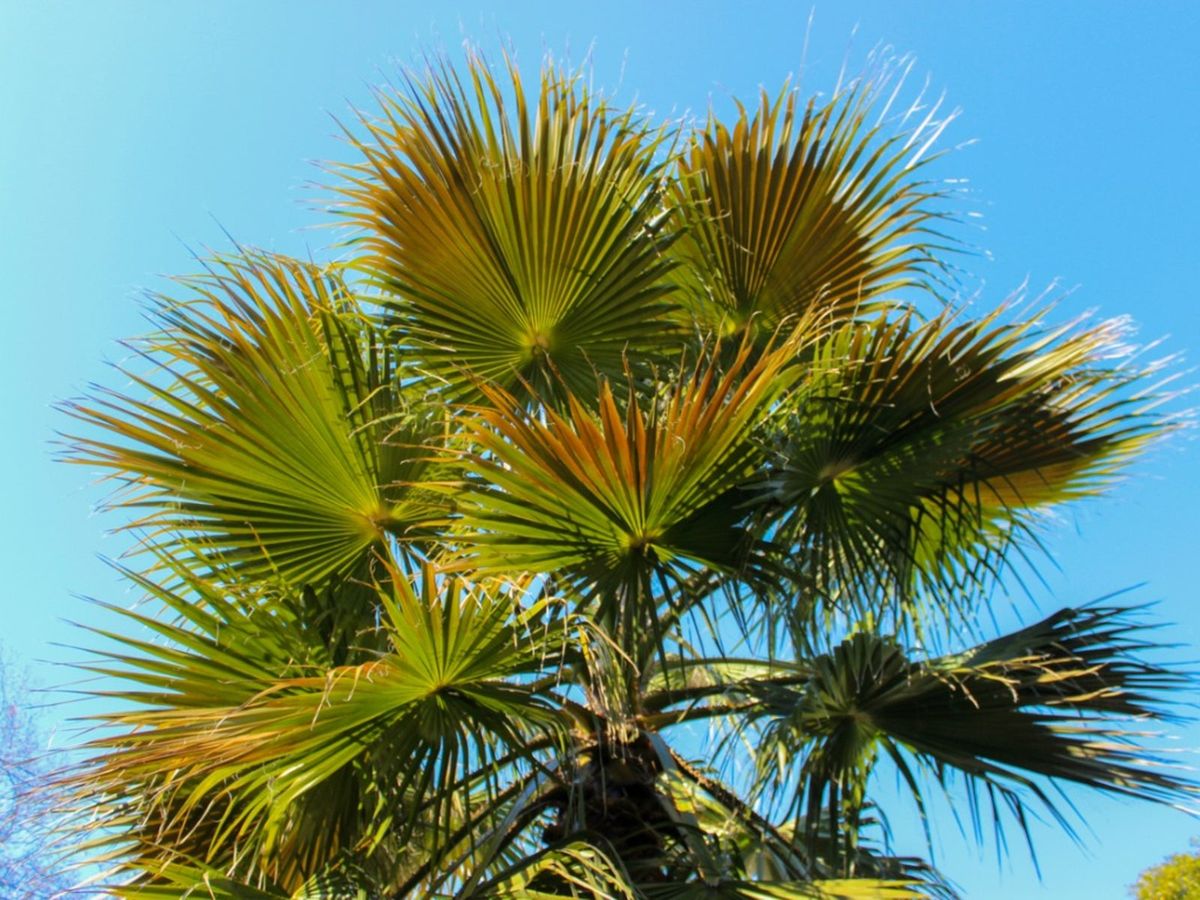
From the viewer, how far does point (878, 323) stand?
9.93ft

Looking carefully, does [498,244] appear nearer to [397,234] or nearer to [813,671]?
[397,234]

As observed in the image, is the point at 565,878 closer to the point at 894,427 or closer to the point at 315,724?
the point at 315,724

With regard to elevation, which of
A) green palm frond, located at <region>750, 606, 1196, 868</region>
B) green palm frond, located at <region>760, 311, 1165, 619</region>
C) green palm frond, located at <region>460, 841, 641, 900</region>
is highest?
green palm frond, located at <region>760, 311, 1165, 619</region>

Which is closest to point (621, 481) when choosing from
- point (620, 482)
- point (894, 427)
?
point (620, 482)

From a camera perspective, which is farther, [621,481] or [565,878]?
[565,878]

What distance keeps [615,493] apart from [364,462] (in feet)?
3.67

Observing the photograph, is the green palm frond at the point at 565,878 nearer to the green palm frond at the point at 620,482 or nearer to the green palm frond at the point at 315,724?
the green palm frond at the point at 315,724

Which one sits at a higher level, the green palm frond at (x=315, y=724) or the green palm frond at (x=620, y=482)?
the green palm frond at (x=620, y=482)

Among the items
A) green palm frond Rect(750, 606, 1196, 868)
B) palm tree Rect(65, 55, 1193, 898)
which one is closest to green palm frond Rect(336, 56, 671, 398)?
palm tree Rect(65, 55, 1193, 898)

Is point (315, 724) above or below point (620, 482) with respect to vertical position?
below

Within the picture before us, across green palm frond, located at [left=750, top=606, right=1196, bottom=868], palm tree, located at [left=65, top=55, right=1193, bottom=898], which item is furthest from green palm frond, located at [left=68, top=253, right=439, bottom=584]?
green palm frond, located at [left=750, top=606, right=1196, bottom=868]

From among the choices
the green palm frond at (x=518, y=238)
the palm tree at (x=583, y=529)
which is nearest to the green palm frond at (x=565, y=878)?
the palm tree at (x=583, y=529)

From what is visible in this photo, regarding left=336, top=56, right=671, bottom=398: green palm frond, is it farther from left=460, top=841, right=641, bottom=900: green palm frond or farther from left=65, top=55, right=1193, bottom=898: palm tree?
left=460, top=841, right=641, bottom=900: green palm frond

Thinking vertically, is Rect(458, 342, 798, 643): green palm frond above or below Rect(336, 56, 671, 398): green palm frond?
below
